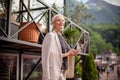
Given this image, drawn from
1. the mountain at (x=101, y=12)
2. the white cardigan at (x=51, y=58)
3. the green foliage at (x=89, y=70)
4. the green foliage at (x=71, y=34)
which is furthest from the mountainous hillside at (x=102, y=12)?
the white cardigan at (x=51, y=58)

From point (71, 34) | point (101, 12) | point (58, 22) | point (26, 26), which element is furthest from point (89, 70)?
point (58, 22)

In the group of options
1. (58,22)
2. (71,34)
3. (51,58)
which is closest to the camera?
(51,58)

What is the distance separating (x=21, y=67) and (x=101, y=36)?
13.0 ft

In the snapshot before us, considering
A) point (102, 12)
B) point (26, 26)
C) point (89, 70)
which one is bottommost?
point (89, 70)

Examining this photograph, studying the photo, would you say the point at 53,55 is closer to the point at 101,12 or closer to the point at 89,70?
the point at 89,70

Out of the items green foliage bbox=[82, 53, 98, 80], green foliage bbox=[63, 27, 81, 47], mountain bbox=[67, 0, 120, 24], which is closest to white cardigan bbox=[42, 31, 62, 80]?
green foliage bbox=[63, 27, 81, 47]

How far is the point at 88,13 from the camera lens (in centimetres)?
741

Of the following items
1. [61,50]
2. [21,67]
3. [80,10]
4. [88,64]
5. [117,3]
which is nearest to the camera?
[61,50]

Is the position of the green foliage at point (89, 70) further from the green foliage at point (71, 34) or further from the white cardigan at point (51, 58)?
the white cardigan at point (51, 58)

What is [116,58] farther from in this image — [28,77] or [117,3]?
[28,77]

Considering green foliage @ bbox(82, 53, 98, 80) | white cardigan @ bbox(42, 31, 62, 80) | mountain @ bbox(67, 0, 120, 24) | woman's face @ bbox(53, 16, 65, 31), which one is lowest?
green foliage @ bbox(82, 53, 98, 80)

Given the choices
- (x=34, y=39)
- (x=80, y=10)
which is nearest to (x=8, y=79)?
(x=34, y=39)

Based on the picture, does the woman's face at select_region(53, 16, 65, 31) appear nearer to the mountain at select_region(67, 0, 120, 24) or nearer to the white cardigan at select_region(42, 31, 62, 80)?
the white cardigan at select_region(42, 31, 62, 80)

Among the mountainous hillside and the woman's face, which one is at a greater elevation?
the mountainous hillside
